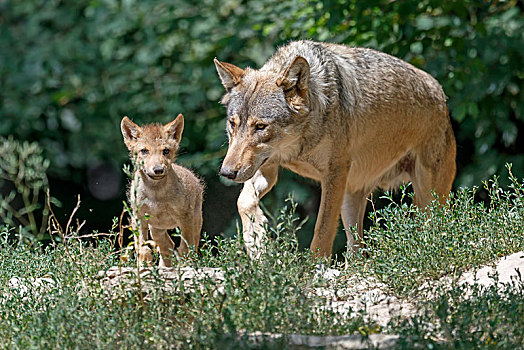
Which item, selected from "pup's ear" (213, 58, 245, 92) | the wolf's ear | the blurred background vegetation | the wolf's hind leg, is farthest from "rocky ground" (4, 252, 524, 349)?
the blurred background vegetation

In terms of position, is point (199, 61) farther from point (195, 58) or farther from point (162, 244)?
point (162, 244)

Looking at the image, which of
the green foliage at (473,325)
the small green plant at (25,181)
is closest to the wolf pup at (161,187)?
the small green plant at (25,181)

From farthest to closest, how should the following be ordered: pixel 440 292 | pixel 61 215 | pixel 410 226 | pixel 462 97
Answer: pixel 61 215, pixel 462 97, pixel 410 226, pixel 440 292

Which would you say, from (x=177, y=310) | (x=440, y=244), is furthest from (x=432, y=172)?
(x=177, y=310)

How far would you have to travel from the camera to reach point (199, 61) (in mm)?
9898

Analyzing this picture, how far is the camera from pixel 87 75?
397 inches

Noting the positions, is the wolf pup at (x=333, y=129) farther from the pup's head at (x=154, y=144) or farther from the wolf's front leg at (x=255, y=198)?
the pup's head at (x=154, y=144)

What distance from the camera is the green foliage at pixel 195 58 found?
919 centimetres

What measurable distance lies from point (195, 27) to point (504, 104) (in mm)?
3915

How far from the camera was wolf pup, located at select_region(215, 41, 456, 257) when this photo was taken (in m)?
5.87

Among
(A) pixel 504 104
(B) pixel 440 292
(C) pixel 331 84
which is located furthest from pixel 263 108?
(A) pixel 504 104

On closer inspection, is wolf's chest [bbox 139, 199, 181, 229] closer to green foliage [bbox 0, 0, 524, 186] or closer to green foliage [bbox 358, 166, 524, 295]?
green foliage [bbox 358, 166, 524, 295]

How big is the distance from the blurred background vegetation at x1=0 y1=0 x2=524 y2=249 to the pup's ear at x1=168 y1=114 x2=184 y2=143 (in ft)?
10.4

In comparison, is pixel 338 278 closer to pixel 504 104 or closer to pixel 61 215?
pixel 504 104
